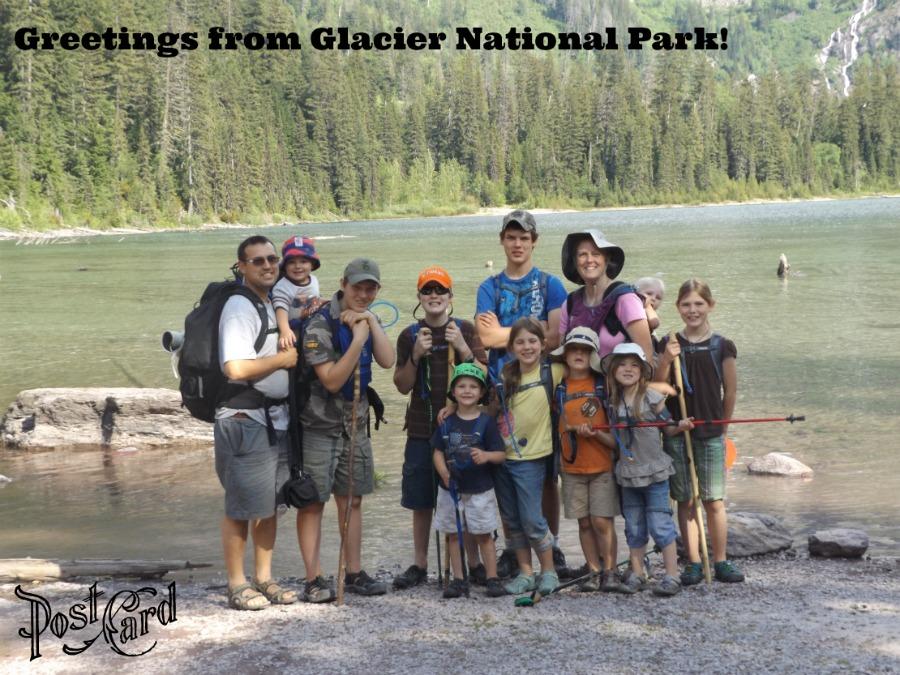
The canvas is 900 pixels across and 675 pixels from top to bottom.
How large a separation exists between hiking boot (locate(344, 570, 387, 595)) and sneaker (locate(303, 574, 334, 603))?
151 millimetres

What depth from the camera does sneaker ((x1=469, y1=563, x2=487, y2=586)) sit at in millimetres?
6016

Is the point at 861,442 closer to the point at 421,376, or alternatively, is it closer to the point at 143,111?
the point at 421,376

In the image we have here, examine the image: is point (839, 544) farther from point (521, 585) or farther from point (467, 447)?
point (467, 447)

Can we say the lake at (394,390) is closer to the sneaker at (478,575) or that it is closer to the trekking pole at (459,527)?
the sneaker at (478,575)

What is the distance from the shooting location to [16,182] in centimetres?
7981

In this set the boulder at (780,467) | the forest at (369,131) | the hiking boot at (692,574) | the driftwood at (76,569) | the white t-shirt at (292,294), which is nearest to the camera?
the hiking boot at (692,574)

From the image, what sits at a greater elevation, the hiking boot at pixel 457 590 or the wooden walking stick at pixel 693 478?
the wooden walking stick at pixel 693 478

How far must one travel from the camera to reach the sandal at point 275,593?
18.5ft

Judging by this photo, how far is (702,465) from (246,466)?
256cm

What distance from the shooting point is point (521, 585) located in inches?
227

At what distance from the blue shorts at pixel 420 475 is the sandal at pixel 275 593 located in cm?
84

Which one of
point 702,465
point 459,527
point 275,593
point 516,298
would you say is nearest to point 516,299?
point 516,298

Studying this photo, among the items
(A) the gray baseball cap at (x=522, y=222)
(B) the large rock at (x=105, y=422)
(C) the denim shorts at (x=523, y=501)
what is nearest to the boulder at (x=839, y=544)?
(C) the denim shorts at (x=523, y=501)

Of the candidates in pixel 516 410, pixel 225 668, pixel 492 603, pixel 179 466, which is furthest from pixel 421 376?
pixel 179 466
